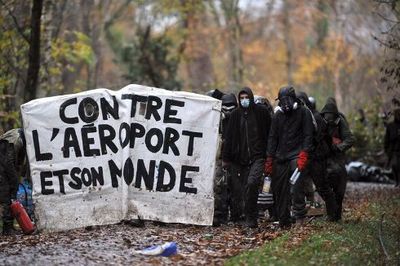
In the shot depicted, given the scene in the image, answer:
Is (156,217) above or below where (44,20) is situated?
below

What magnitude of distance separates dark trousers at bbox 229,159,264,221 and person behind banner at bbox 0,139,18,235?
3722 mm

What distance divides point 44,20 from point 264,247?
1405cm

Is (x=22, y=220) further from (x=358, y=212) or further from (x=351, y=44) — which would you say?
(x=351, y=44)

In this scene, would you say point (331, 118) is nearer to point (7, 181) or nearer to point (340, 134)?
point (340, 134)

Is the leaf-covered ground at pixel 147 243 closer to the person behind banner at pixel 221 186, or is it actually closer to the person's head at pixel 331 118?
the person behind banner at pixel 221 186

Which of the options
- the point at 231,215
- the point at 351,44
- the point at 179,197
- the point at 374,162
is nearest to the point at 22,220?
the point at 179,197

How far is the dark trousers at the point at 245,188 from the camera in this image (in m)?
13.6

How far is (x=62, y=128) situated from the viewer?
13273mm

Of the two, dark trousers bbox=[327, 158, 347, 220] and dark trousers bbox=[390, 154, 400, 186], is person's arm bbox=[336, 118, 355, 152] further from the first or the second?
dark trousers bbox=[390, 154, 400, 186]

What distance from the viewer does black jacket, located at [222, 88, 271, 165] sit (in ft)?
45.4

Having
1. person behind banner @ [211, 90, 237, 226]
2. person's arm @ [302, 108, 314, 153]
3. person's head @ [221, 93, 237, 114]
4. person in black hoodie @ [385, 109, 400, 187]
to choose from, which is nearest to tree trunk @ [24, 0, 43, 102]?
person's head @ [221, 93, 237, 114]

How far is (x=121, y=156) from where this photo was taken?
44.3ft

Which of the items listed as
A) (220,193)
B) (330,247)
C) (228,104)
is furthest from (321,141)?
(330,247)

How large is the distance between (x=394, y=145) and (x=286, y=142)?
461 inches
